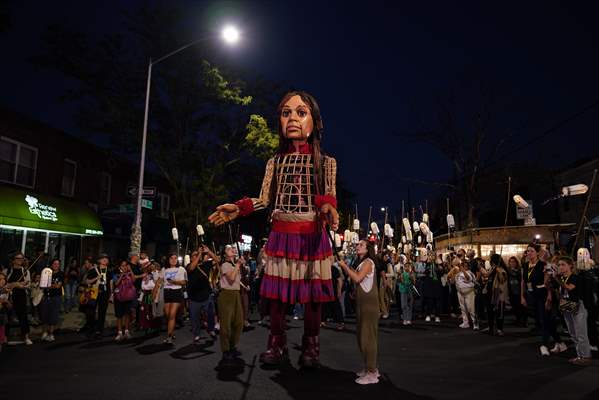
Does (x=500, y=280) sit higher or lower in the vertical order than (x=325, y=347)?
higher

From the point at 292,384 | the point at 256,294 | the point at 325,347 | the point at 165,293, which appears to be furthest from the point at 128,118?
the point at 292,384

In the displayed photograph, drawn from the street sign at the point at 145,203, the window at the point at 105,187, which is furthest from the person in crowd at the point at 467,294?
the window at the point at 105,187

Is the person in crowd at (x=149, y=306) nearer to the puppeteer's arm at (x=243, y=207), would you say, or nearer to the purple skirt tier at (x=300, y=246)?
the puppeteer's arm at (x=243, y=207)

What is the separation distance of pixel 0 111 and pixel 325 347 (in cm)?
1471

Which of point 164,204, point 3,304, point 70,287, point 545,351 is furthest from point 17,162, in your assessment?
point 545,351

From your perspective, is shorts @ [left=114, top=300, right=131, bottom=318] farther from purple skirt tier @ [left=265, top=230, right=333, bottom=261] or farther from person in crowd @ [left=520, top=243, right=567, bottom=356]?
person in crowd @ [left=520, top=243, right=567, bottom=356]

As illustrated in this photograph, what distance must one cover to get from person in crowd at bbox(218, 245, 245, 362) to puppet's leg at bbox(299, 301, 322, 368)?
1.38 m

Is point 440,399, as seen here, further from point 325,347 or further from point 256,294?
point 256,294

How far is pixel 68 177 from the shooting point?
19.9m

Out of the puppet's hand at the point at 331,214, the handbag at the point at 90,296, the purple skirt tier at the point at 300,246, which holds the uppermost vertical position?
the puppet's hand at the point at 331,214

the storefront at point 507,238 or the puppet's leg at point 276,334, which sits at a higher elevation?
the storefront at point 507,238

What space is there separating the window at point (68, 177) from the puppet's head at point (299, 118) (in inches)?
662

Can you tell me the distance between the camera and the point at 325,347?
7609mm

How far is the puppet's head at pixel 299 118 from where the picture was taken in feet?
17.8
